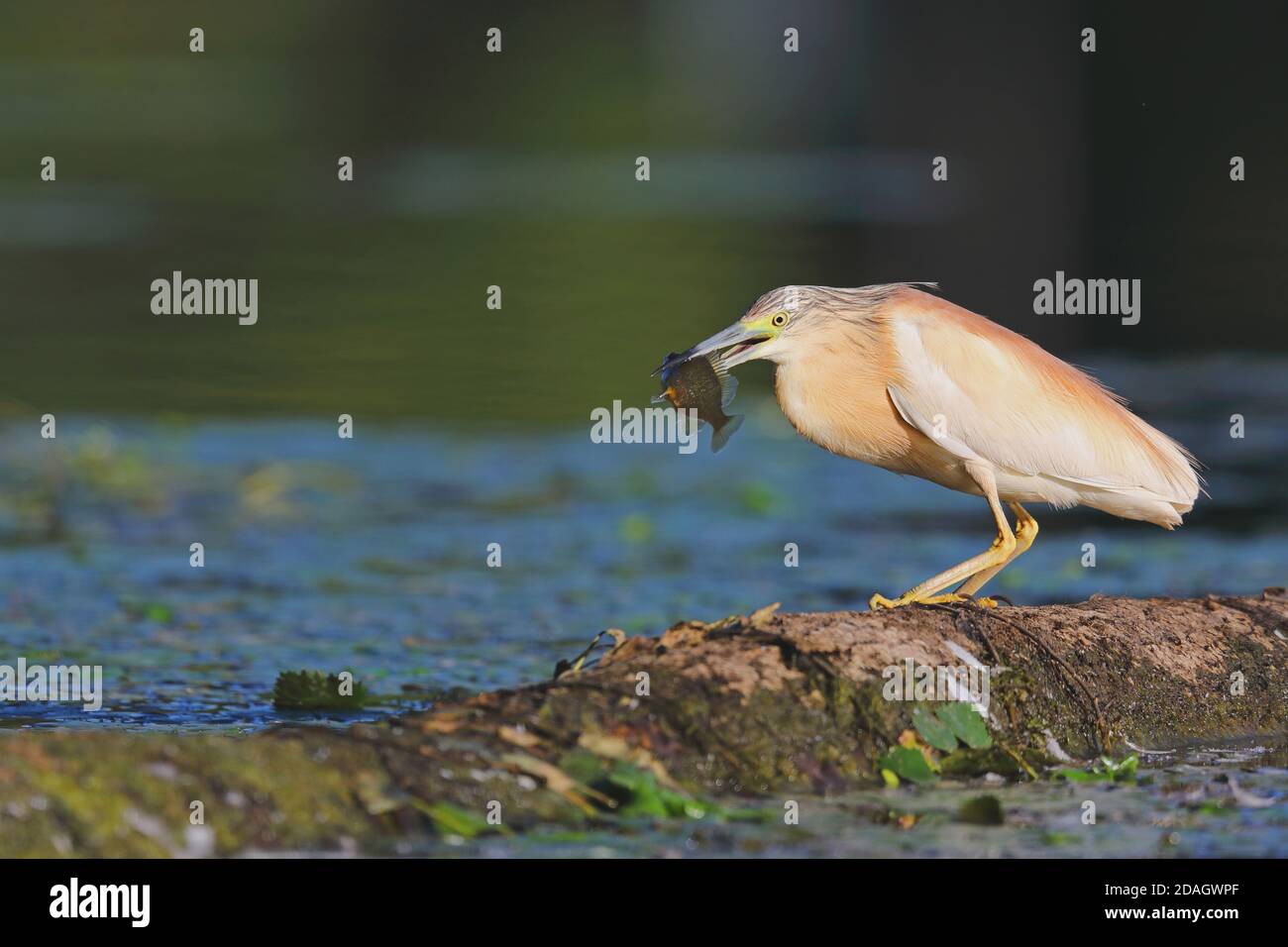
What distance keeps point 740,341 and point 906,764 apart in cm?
156

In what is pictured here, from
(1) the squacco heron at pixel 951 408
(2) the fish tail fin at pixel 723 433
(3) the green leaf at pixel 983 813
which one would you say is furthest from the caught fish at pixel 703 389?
(3) the green leaf at pixel 983 813

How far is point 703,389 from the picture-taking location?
272 inches

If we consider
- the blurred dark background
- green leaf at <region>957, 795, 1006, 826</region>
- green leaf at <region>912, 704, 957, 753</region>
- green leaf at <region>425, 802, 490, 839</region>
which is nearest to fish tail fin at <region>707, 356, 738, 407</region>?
green leaf at <region>912, 704, 957, 753</region>

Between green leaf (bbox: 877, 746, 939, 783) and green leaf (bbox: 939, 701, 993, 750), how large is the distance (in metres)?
0.16

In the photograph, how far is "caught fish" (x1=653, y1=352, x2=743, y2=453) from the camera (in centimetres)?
682

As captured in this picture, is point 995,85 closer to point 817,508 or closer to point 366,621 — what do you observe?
point 817,508

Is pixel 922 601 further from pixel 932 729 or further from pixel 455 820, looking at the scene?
pixel 455 820

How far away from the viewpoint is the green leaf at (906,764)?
602cm

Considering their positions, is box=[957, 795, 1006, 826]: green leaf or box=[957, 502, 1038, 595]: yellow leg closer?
box=[957, 795, 1006, 826]: green leaf

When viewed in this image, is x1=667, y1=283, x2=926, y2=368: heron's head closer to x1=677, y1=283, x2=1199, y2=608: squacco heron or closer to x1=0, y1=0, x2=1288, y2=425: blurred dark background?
x1=677, y1=283, x2=1199, y2=608: squacco heron

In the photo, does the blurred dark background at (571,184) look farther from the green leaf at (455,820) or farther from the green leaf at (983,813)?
the green leaf at (455,820)

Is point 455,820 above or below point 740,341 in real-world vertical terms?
below

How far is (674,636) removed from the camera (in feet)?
20.0

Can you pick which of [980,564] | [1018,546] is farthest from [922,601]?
[1018,546]
